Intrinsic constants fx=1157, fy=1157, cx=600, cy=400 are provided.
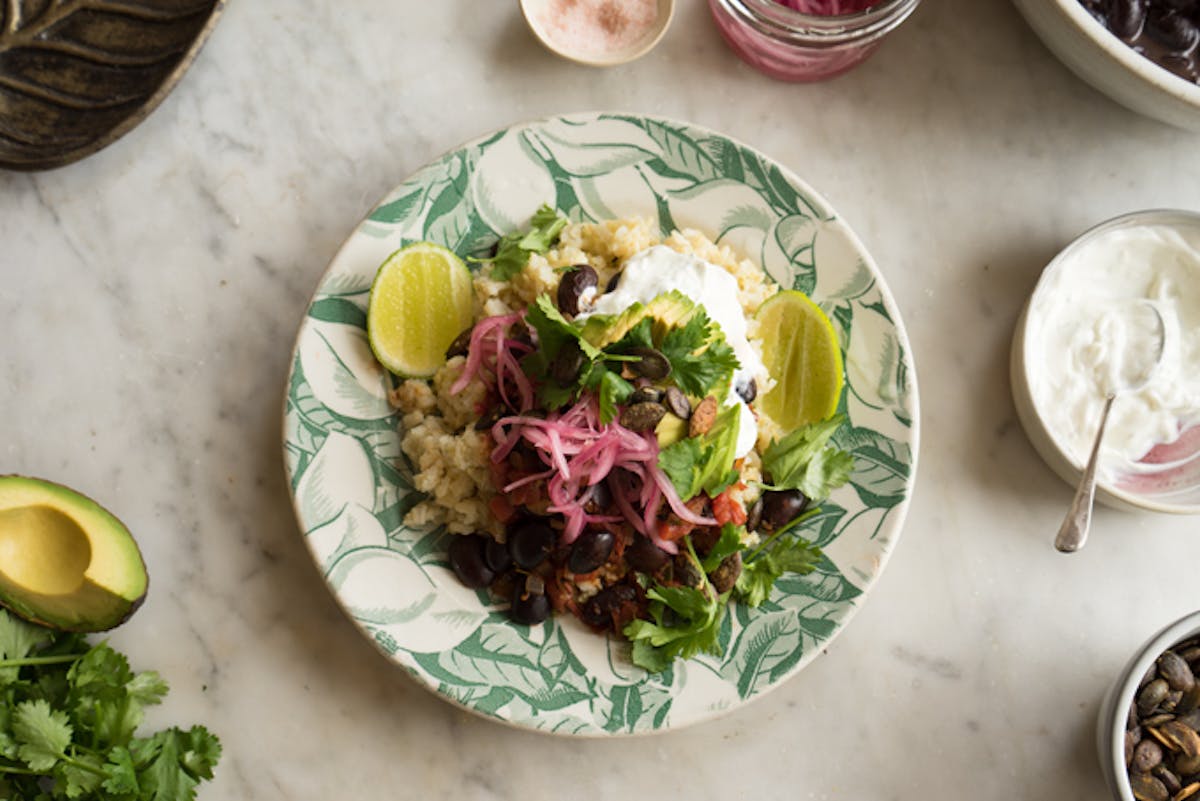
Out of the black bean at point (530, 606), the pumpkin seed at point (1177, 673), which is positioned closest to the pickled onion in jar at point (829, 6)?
the black bean at point (530, 606)

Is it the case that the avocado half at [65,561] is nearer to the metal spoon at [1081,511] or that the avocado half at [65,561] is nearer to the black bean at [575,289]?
the black bean at [575,289]

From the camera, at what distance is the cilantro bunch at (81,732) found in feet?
7.40

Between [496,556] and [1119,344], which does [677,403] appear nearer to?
[496,556]

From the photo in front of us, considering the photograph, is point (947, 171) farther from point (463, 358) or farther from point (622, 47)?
point (463, 358)

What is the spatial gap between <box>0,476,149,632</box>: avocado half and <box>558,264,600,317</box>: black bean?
1.01 meters

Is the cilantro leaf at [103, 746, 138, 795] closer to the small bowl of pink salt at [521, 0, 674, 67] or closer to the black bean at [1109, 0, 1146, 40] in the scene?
the small bowl of pink salt at [521, 0, 674, 67]

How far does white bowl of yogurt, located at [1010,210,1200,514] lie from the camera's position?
248 cm

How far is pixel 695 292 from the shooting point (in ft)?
7.29

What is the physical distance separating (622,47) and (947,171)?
0.81m

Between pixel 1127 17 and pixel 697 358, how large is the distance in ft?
3.94

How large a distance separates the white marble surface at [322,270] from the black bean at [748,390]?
1.78ft

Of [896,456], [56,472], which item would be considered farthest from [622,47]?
[56,472]

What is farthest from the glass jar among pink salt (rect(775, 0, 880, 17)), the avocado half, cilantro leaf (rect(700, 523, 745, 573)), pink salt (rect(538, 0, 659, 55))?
the avocado half

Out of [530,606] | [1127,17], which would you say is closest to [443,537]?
[530,606]
